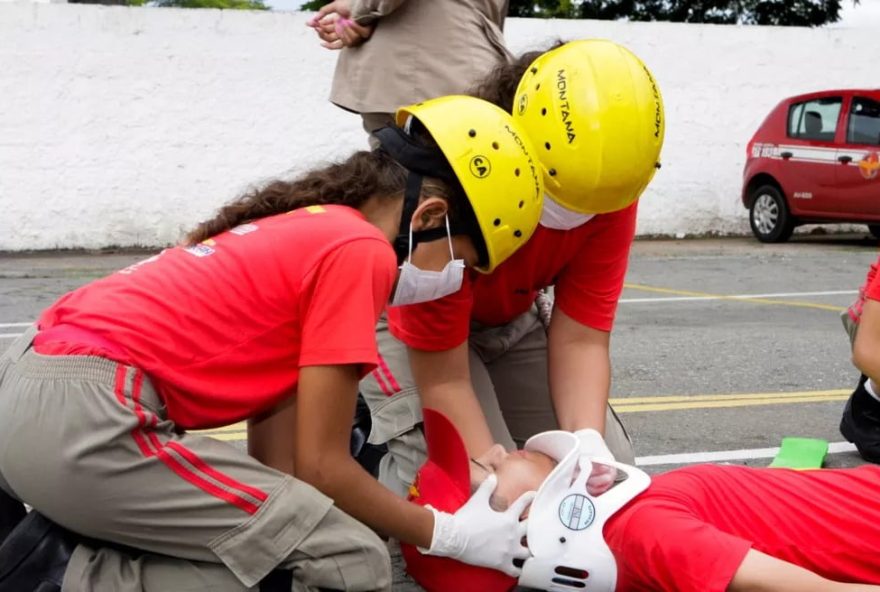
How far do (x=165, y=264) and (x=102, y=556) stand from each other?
0.64 metres

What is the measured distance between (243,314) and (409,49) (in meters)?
1.43

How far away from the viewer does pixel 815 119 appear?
1304 cm

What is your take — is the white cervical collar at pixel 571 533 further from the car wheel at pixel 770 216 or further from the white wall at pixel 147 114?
the car wheel at pixel 770 216

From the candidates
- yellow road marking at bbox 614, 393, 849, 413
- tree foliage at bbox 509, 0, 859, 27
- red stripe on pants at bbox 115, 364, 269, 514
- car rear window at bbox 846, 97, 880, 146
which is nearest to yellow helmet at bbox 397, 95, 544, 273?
red stripe on pants at bbox 115, 364, 269, 514

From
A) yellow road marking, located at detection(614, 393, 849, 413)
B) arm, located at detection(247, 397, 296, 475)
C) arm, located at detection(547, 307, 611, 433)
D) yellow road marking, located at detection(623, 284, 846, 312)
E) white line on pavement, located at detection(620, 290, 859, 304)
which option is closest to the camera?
arm, located at detection(247, 397, 296, 475)

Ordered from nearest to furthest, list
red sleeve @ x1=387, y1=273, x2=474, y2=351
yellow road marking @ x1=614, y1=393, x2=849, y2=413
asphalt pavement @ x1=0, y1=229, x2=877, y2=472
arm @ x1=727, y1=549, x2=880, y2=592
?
arm @ x1=727, y1=549, x2=880, y2=592, red sleeve @ x1=387, y1=273, x2=474, y2=351, asphalt pavement @ x1=0, y1=229, x2=877, y2=472, yellow road marking @ x1=614, y1=393, x2=849, y2=413

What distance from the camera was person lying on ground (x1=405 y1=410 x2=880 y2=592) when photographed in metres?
2.50

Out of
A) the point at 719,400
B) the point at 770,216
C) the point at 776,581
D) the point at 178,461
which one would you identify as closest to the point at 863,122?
the point at 770,216

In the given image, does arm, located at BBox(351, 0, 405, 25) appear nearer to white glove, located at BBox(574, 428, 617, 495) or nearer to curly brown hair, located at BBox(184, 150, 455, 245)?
curly brown hair, located at BBox(184, 150, 455, 245)

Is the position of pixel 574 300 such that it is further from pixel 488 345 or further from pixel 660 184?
pixel 660 184

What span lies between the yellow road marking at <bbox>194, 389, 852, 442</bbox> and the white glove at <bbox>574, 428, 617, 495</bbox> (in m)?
1.99

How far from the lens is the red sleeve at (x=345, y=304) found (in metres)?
2.37

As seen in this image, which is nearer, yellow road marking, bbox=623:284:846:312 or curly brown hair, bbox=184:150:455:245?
curly brown hair, bbox=184:150:455:245

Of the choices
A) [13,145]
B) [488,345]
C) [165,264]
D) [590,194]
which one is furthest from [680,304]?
[13,145]
